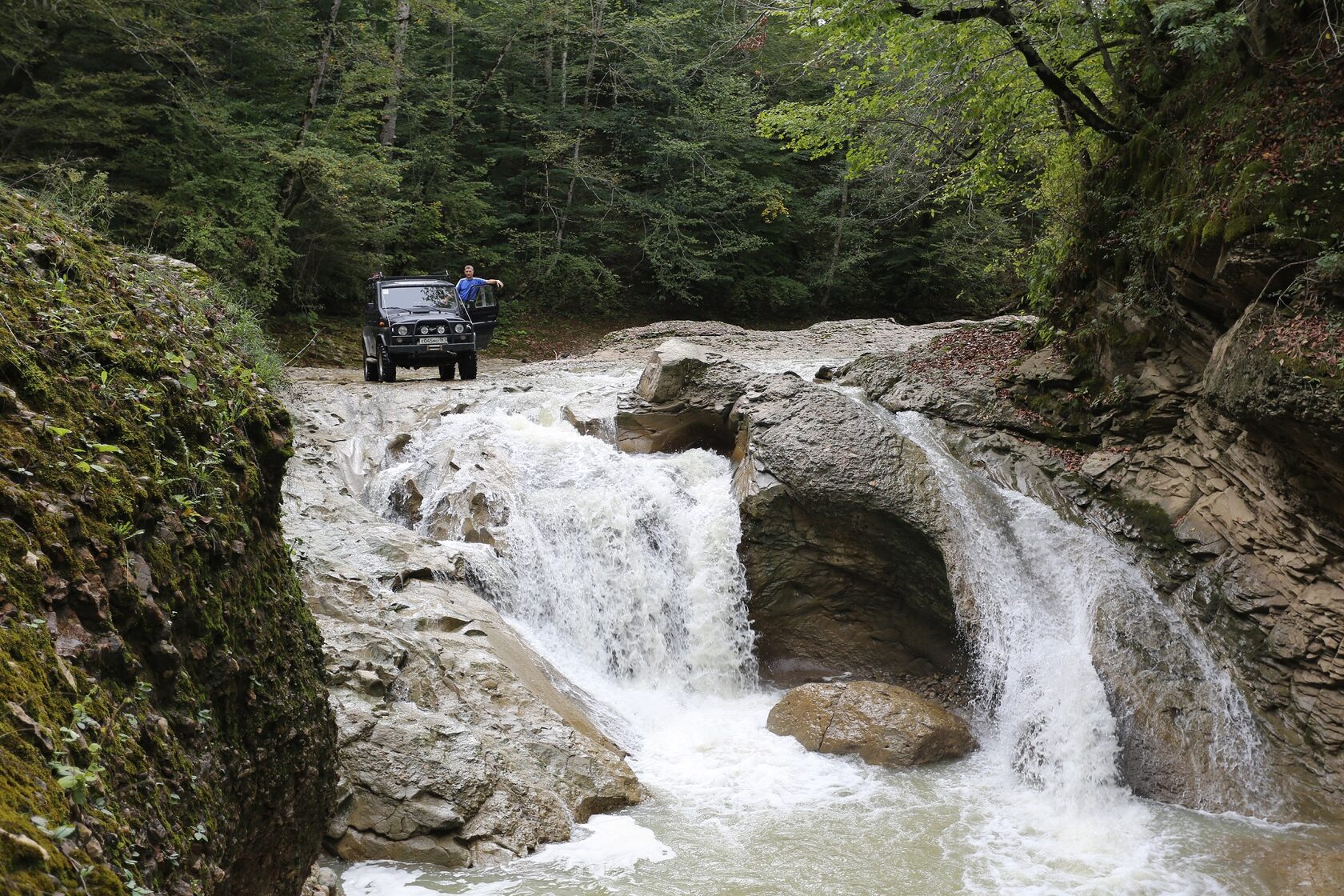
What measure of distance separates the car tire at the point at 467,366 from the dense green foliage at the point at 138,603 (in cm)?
1068

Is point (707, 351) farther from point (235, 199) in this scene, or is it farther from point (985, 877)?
point (235, 199)

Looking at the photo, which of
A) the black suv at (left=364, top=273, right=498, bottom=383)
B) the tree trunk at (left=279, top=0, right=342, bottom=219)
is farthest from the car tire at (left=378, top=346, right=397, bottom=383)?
the tree trunk at (left=279, top=0, right=342, bottom=219)

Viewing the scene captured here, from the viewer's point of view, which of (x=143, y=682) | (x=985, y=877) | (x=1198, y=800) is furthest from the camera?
(x=1198, y=800)

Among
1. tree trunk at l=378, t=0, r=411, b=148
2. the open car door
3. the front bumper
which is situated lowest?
the front bumper

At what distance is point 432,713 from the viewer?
24.9ft

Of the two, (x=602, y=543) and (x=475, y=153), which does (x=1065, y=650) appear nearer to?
(x=602, y=543)

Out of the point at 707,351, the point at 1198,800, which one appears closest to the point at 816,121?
the point at 707,351

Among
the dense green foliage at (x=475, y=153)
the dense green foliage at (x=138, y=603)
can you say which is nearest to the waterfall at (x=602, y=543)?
the dense green foliage at (x=138, y=603)

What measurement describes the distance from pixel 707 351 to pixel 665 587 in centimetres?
439

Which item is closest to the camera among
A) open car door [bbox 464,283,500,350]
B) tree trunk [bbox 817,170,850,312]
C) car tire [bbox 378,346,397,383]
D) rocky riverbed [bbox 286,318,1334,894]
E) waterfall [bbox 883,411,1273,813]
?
rocky riverbed [bbox 286,318,1334,894]

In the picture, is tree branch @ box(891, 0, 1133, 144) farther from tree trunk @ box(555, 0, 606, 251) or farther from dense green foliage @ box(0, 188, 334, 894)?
tree trunk @ box(555, 0, 606, 251)

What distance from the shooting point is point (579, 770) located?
25.8 feet

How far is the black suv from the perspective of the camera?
15211 millimetres

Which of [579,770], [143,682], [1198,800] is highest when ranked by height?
[143,682]
